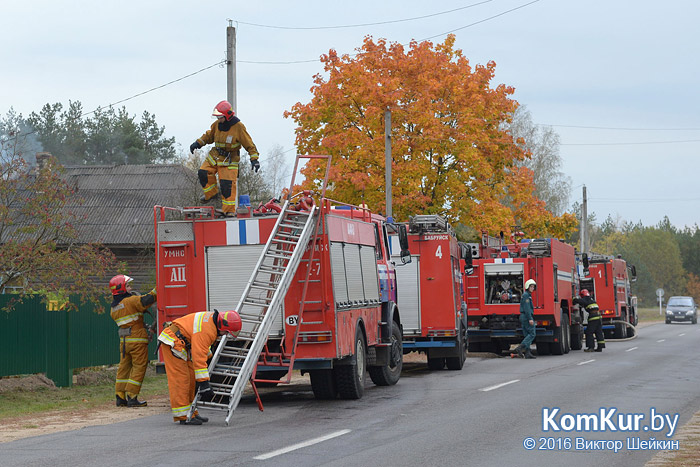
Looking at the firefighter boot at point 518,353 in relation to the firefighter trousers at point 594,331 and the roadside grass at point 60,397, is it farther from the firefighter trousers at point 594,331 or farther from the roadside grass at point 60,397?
the roadside grass at point 60,397

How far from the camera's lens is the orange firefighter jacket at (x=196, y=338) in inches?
442

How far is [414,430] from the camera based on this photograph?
10.9m

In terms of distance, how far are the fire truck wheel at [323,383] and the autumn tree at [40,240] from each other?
531cm

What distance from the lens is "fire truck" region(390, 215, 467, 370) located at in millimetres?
20109

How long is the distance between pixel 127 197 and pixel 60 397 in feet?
81.4

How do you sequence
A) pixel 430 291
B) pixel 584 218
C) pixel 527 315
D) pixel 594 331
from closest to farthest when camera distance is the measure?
1. pixel 430 291
2. pixel 527 315
3. pixel 594 331
4. pixel 584 218

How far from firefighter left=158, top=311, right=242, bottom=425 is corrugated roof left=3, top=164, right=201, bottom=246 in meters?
21.3

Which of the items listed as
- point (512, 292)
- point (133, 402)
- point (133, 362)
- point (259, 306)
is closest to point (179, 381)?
point (259, 306)

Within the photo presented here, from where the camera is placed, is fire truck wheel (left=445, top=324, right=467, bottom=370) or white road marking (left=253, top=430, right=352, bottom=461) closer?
white road marking (left=253, top=430, right=352, bottom=461)

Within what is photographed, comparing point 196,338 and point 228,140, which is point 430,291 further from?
point 196,338

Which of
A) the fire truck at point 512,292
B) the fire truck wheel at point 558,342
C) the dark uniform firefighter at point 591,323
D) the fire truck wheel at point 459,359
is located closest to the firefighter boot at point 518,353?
the fire truck at point 512,292

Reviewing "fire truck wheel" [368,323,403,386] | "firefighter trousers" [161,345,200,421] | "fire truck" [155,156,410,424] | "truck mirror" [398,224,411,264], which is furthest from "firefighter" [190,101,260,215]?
"fire truck wheel" [368,323,403,386]

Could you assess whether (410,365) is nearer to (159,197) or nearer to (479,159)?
(479,159)

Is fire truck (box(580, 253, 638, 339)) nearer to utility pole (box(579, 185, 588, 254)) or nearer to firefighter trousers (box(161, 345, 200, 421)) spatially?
utility pole (box(579, 185, 588, 254))
